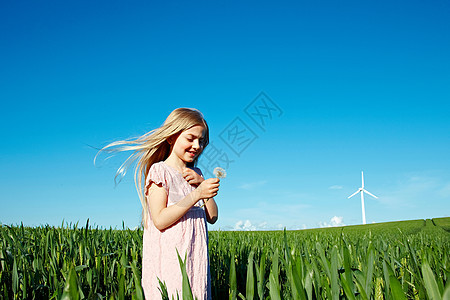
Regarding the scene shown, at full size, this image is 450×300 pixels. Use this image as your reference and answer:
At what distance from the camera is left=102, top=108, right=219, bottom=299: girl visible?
6.70 ft

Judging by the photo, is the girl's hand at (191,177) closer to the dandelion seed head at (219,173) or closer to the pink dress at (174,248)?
the pink dress at (174,248)

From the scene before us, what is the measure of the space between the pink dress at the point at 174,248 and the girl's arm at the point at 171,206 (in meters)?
0.06

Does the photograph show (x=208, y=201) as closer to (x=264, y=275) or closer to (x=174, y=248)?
(x=174, y=248)

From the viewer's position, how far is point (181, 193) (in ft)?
7.35

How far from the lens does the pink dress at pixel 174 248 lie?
207 cm

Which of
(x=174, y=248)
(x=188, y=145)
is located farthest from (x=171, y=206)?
(x=188, y=145)

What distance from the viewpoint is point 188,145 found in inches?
91.9

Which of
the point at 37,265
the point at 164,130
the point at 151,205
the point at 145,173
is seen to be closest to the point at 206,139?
the point at 164,130

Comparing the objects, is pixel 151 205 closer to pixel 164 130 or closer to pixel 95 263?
pixel 164 130

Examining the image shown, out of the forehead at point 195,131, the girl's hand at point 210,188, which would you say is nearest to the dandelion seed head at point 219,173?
the girl's hand at point 210,188

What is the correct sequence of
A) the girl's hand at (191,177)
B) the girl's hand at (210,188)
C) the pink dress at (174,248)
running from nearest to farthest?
the girl's hand at (210,188) < the pink dress at (174,248) < the girl's hand at (191,177)

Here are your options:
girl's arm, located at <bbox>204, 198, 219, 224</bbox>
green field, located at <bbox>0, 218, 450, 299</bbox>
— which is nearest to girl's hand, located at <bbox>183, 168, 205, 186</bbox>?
girl's arm, located at <bbox>204, 198, 219, 224</bbox>

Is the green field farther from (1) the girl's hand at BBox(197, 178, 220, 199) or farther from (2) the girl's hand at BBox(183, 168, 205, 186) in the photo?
(2) the girl's hand at BBox(183, 168, 205, 186)

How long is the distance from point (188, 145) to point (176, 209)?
51 centimetres
